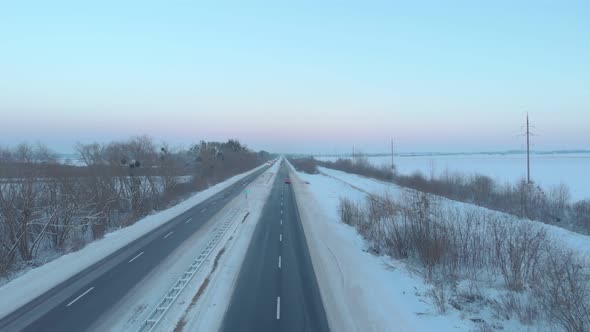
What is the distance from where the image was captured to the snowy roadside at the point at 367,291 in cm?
1042

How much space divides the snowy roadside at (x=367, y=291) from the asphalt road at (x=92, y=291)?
6.66 meters

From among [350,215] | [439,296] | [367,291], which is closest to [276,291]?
[367,291]

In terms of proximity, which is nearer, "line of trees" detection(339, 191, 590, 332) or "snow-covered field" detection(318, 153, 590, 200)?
"line of trees" detection(339, 191, 590, 332)

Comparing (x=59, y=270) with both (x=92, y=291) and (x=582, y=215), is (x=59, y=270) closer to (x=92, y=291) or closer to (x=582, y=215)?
(x=92, y=291)

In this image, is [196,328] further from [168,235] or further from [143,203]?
[143,203]

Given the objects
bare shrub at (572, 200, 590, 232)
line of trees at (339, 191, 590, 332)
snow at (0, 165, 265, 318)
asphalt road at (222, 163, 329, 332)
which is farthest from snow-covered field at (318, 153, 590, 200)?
snow at (0, 165, 265, 318)

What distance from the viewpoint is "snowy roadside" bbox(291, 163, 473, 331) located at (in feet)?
34.2

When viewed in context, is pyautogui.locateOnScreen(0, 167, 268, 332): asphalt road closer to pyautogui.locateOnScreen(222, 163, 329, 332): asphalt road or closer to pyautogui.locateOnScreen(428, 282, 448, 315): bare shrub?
pyautogui.locateOnScreen(222, 163, 329, 332): asphalt road

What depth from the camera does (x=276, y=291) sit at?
1264 cm

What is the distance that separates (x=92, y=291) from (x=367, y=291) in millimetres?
9059

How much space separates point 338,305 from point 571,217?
23937 mm

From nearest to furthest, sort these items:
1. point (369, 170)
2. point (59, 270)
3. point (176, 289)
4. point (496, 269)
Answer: point (176, 289) → point (496, 269) → point (59, 270) → point (369, 170)

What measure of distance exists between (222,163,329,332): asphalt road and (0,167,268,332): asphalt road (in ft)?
12.4

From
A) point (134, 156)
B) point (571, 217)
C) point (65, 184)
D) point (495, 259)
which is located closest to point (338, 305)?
point (495, 259)
